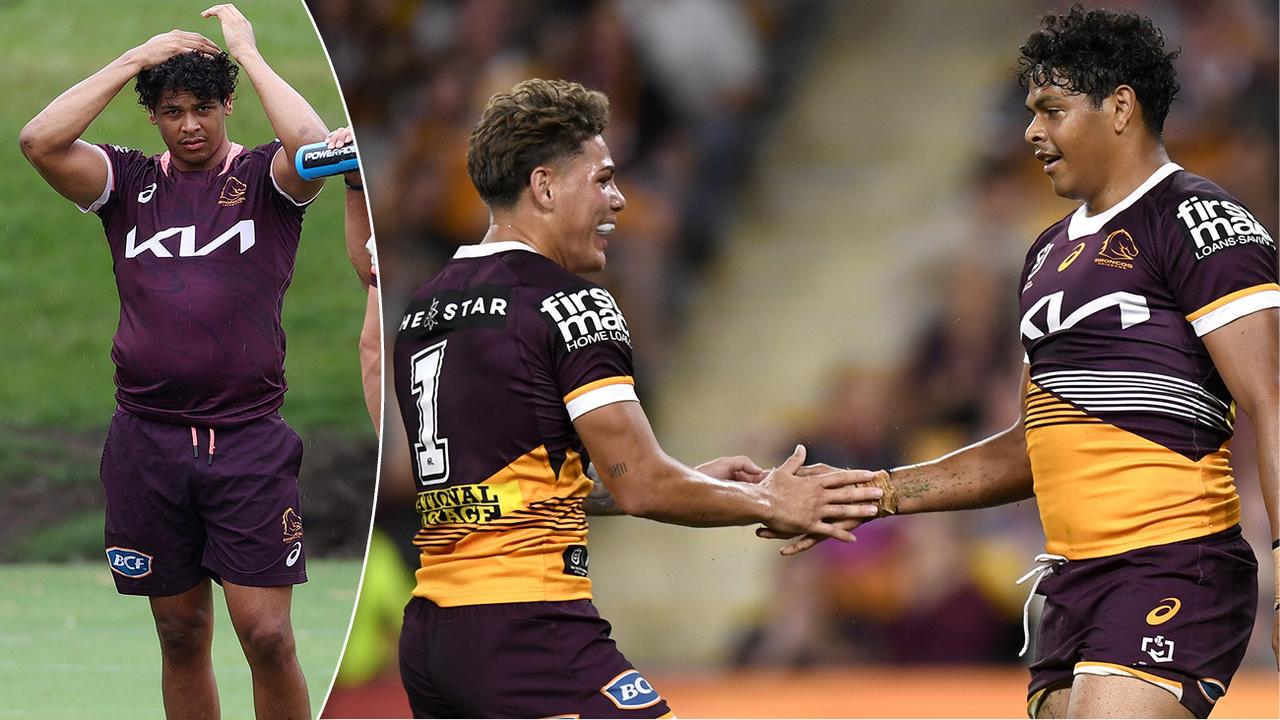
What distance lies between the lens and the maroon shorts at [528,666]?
273 cm

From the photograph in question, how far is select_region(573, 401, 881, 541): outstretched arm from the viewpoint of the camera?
2.81m

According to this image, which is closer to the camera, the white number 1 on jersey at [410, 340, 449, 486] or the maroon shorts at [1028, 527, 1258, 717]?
the white number 1 on jersey at [410, 340, 449, 486]

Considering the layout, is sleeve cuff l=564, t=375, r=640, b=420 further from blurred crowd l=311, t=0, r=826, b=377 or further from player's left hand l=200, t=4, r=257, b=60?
blurred crowd l=311, t=0, r=826, b=377

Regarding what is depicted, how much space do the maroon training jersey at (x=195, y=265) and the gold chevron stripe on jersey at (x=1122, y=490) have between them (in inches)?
71.2

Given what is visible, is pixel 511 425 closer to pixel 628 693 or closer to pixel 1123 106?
pixel 628 693

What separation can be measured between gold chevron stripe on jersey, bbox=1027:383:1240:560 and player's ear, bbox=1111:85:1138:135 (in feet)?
2.01

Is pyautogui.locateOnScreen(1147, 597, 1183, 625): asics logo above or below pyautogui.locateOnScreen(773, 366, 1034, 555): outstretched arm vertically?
below

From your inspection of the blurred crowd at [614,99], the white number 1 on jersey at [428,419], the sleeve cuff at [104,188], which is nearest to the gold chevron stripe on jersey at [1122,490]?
the white number 1 on jersey at [428,419]

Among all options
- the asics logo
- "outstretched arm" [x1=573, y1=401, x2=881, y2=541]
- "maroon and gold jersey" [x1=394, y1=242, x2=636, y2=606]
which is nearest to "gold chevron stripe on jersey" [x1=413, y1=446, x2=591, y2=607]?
"maroon and gold jersey" [x1=394, y1=242, x2=636, y2=606]

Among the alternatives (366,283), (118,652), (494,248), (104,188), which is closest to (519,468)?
(494,248)

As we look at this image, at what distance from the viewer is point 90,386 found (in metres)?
3.54

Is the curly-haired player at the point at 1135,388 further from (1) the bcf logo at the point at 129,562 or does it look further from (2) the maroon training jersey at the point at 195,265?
(1) the bcf logo at the point at 129,562

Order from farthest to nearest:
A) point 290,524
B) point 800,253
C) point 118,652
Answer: point 800,253, point 118,652, point 290,524

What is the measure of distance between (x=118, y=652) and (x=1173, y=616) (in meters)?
2.50
